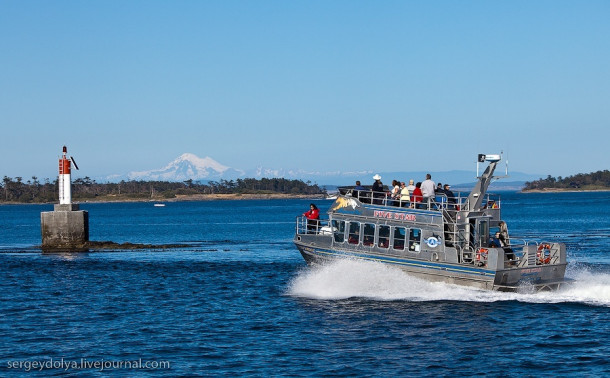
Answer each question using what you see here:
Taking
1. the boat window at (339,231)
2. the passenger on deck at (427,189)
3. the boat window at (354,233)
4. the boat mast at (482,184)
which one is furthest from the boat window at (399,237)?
the boat mast at (482,184)

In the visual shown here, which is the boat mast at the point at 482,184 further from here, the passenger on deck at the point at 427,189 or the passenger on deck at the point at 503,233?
the passenger on deck at the point at 427,189

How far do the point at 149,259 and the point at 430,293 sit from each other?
25.1m

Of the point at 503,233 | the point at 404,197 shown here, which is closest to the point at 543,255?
the point at 503,233

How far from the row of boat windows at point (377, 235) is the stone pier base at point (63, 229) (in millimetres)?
27786

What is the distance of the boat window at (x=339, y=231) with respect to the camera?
3256 cm

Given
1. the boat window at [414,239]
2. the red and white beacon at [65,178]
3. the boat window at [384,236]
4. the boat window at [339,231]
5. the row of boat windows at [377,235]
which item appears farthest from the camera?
the red and white beacon at [65,178]

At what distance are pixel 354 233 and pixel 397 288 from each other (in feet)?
9.85

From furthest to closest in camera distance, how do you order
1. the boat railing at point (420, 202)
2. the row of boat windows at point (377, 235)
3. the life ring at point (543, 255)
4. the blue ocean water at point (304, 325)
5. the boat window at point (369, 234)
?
1. the boat window at point (369, 234)
2. the row of boat windows at point (377, 235)
3. the boat railing at point (420, 202)
4. the life ring at point (543, 255)
5. the blue ocean water at point (304, 325)

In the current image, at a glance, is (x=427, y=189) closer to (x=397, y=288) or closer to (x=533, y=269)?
(x=397, y=288)

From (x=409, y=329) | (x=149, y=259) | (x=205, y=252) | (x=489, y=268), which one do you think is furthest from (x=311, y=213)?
(x=205, y=252)

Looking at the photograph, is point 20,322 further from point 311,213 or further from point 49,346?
point 311,213

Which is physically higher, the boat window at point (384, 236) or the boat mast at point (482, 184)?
the boat mast at point (482, 184)

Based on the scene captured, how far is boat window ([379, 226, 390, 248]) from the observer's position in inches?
1239

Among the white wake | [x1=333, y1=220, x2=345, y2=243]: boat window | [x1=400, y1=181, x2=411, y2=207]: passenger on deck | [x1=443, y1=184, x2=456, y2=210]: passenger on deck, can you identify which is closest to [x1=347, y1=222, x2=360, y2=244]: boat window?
[x1=333, y1=220, x2=345, y2=243]: boat window
